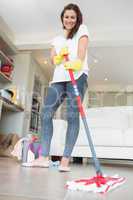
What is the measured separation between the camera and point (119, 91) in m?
6.96

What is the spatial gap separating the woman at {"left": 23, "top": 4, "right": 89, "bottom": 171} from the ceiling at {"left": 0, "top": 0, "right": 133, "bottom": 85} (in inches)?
78.2

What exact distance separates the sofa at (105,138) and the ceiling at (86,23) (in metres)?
1.50

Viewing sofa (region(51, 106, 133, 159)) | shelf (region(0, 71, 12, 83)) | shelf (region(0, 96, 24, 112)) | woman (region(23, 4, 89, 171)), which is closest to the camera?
woman (region(23, 4, 89, 171))

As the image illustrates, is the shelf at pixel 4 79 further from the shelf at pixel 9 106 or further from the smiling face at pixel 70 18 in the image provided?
the smiling face at pixel 70 18

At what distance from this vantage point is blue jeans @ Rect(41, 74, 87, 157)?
1542mm

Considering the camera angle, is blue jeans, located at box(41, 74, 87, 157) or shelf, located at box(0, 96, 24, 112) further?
shelf, located at box(0, 96, 24, 112)

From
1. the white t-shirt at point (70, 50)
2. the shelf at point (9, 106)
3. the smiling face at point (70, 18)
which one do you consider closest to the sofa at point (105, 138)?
the shelf at point (9, 106)

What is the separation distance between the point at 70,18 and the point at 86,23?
2497mm

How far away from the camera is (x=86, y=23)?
3986 millimetres

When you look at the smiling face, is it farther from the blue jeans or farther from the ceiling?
the ceiling

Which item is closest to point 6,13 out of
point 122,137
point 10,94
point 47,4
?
point 47,4

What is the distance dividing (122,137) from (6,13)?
2.51 metres

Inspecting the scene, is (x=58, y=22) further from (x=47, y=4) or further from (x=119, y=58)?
(x=119, y=58)

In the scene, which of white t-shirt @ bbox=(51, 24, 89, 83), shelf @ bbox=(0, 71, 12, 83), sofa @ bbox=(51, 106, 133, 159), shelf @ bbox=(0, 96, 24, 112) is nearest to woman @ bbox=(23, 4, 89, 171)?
white t-shirt @ bbox=(51, 24, 89, 83)
